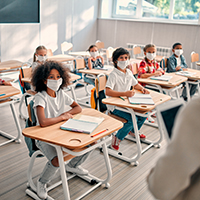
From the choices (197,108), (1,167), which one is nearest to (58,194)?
(1,167)

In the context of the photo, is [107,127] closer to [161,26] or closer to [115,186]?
→ [115,186]

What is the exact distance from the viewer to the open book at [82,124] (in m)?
1.87

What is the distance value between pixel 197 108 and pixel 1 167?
7.87ft

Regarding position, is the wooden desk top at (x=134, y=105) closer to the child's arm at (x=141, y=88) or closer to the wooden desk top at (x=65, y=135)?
the child's arm at (x=141, y=88)

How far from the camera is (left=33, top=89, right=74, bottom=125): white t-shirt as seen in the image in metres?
2.04

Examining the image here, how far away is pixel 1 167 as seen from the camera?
259cm

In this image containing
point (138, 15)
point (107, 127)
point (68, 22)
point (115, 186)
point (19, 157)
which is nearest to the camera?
point (107, 127)

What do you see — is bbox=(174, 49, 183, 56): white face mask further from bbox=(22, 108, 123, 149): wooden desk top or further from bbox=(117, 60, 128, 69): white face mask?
bbox=(22, 108, 123, 149): wooden desk top

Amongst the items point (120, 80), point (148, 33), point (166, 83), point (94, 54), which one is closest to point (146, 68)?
point (166, 83)

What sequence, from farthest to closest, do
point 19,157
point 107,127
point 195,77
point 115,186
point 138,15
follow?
point 138,15 → point 195,77 → point 19,157 → point 115,186 → point 107,127

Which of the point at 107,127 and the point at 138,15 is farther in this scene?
the point at 138,15

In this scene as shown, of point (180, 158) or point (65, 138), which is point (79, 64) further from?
point (180, 158)

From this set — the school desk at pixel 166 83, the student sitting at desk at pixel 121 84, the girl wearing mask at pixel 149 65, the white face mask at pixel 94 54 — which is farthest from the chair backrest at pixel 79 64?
the student sitting at desk at pixel 121 84

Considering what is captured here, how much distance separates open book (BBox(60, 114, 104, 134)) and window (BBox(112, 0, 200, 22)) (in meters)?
6.09
